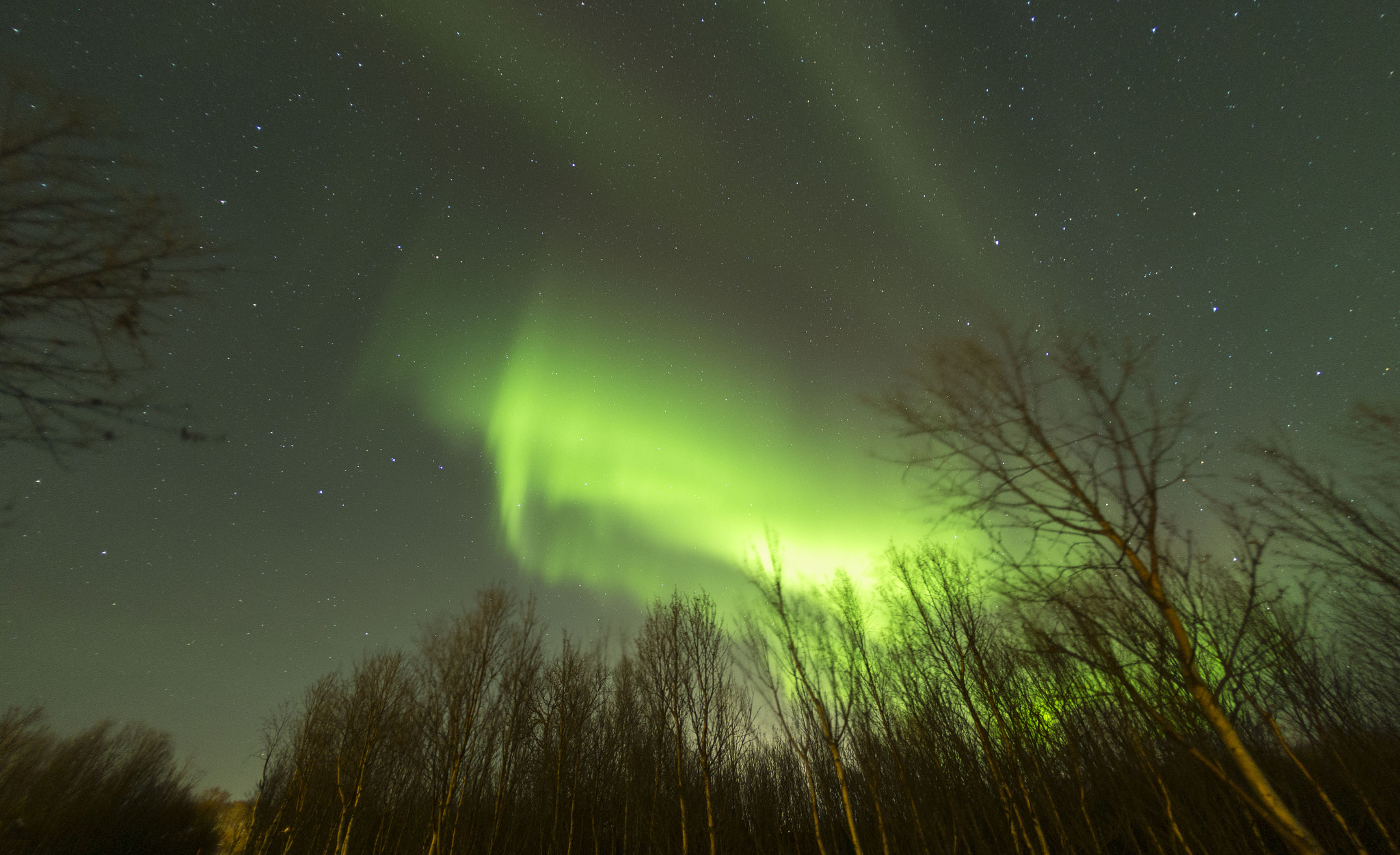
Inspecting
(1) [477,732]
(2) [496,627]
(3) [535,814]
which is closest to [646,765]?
(3) [535,814]

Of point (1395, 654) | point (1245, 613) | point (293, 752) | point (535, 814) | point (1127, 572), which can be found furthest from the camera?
point (293, 752)

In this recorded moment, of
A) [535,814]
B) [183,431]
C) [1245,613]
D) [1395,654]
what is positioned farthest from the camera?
[535,814]

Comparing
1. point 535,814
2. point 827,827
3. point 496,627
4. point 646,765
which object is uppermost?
point 496,627

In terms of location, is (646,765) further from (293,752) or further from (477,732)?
(293,752)

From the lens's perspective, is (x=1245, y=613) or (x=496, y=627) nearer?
(x=1245, y=613)

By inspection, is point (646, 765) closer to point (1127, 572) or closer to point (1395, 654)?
point (1127, 572)

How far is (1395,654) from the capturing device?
1164 centimetres

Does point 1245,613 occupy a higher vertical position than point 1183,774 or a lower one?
higher

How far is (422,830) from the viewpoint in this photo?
734 inches

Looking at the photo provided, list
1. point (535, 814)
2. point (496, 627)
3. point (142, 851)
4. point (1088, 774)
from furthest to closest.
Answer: point (142, 851), point (535, 814), point (496, 627), point (1088, 774)

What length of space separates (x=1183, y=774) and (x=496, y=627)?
1837 cm

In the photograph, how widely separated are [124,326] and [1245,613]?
6693 mm

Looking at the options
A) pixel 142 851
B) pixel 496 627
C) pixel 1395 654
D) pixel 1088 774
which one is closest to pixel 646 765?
pixel 496 627

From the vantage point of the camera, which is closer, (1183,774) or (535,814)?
(1183,774)
